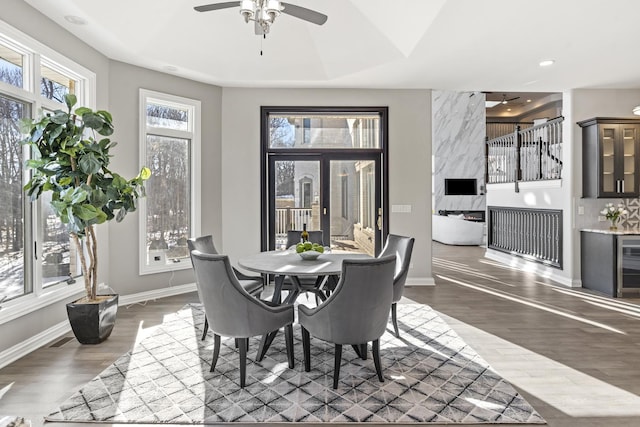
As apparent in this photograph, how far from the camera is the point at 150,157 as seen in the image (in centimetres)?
498

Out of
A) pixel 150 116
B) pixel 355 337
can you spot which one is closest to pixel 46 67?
pixel 150 116

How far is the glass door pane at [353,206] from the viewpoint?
19.2 ft

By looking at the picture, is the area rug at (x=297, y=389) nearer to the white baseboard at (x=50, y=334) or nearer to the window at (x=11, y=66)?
the white baseboard at (x=50, y=334)

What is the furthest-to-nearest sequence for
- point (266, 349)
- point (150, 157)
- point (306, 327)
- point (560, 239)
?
point (560, 239), point (150, 157), point (266, 349), point (306, 327)

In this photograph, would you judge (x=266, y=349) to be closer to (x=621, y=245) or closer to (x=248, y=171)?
(x=248, y=171)

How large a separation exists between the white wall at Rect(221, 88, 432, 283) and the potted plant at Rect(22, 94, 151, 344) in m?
2.25

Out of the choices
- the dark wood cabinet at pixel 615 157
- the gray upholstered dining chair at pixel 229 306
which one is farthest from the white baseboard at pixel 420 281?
the gray upholstered dining chair at pixel 229 306

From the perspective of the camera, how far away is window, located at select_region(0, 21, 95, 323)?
10.3ft

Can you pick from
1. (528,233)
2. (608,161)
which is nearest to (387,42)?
(608,161)

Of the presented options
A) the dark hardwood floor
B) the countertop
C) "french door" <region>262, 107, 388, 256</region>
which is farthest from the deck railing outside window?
"french door" <region>262, 107, 388, 256</region>

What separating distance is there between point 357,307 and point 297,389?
70 centimetres

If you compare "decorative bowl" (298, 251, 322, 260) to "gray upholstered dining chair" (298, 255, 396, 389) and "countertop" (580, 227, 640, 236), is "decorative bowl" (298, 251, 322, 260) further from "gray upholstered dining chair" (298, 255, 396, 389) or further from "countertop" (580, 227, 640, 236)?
"countertop" (580, 227, 640, 236)

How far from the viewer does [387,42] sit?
4.32m

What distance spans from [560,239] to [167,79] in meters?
6.37
